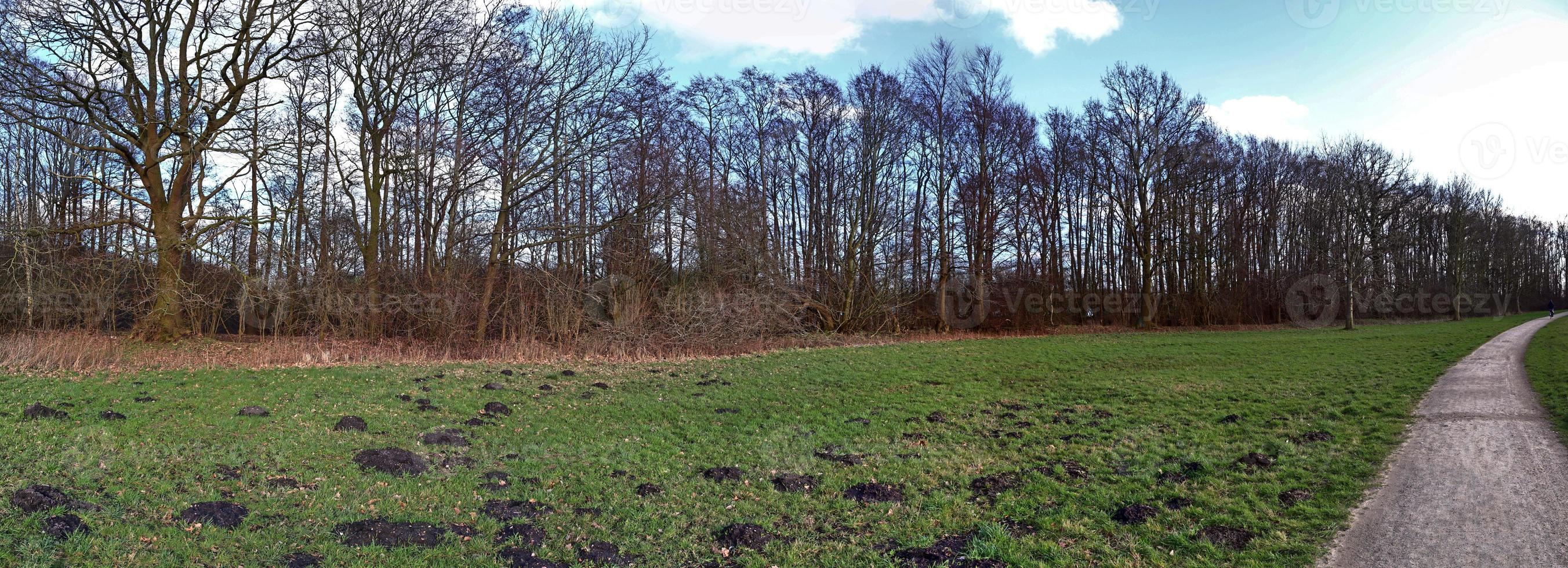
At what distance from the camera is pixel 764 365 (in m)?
17.5

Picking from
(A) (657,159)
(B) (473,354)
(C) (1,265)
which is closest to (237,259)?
(C) (1,265)

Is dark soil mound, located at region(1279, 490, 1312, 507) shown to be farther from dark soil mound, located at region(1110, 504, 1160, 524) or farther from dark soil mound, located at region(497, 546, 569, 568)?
dark soil mound, located at region(497, 546, 569, 568)

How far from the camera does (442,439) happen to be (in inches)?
337

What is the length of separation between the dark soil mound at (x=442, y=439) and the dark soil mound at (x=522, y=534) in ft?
10.3

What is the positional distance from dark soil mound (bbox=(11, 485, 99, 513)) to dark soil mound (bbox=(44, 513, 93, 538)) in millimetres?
270

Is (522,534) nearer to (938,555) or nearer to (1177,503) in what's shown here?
(938,555)

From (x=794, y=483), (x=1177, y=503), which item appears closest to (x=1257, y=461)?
(x=1177, y=503)

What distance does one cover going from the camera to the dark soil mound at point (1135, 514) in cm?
592

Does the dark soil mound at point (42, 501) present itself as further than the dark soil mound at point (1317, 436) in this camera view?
No

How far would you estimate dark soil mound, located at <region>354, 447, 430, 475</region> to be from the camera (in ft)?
23.4

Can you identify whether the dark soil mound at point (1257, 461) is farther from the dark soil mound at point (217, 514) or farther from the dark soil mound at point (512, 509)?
the dark soil mound at point (217, 514)

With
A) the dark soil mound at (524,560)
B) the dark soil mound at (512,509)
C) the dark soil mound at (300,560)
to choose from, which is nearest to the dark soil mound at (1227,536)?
the dark soil mound at (524,560)

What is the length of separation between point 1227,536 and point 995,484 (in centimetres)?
210
